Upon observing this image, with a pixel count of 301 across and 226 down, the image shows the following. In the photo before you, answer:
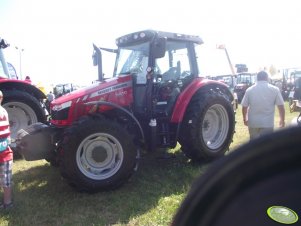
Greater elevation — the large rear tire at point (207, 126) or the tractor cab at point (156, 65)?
the tractor cab at point (156, 65)

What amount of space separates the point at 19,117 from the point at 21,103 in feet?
1.04

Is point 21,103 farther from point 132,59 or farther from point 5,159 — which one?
point 5,159

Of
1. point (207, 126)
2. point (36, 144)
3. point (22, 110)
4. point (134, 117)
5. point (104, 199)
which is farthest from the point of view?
point (22, 110)

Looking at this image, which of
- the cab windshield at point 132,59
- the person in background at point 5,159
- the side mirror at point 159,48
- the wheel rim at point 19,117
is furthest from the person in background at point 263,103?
the wheel rim at point 19,117

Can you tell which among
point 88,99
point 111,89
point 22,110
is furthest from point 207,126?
point 22,110

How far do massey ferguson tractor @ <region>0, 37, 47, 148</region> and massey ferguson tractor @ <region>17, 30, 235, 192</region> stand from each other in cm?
151

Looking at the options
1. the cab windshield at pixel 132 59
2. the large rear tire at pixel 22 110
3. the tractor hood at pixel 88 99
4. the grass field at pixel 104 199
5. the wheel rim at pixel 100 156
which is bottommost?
the grass field at pixel 104 199

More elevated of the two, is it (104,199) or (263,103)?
(263,103)

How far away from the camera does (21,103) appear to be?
6.93 metres

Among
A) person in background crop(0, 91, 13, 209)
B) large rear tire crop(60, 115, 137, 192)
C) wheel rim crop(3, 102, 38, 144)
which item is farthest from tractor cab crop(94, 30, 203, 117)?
person in background crop(0, 91, 13, 209)

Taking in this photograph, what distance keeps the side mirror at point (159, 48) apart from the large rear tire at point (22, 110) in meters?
2.85

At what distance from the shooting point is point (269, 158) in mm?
633

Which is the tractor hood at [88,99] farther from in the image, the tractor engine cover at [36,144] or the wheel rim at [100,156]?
the wheel rim at [100,156]

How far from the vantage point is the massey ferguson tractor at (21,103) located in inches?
268
